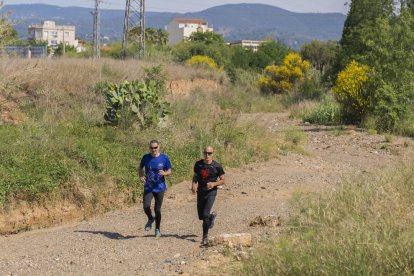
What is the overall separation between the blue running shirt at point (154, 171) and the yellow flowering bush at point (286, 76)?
33773 millimetres

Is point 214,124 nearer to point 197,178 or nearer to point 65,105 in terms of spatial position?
point 65,105

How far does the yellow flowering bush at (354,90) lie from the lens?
27.1 meters

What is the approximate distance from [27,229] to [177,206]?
124 inches

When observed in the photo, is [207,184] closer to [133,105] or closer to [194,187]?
[194,187]

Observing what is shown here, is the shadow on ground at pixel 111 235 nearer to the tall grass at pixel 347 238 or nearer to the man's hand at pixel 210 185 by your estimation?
the man's hand at pixel 210 185

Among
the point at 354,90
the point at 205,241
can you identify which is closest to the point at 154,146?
the point at 205,241

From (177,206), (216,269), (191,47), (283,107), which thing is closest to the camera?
(216,269)

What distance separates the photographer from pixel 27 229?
12438mm

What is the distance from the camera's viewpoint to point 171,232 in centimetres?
1135

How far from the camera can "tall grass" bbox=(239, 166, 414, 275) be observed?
257 inches

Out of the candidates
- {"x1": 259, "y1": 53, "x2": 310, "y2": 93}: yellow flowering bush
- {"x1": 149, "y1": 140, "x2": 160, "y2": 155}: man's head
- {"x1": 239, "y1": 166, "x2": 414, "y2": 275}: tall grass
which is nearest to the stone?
{"x1": 239, "y1": 166, "x2": 414, "y2": 275}: tall grass

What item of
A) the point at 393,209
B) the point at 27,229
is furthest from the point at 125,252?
the point at 393,209

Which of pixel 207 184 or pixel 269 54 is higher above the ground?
pixel 207 184

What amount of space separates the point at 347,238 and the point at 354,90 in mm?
21077
